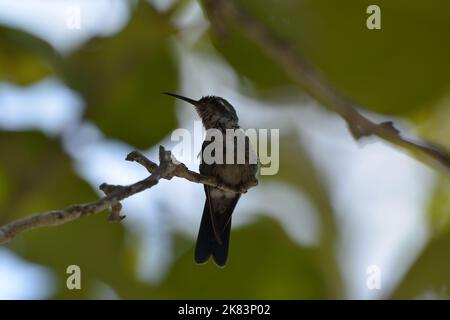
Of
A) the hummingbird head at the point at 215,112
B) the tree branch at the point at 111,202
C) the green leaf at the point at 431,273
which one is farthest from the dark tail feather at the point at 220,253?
the tree branch at the point at 111,202

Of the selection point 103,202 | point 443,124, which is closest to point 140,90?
point 443,124

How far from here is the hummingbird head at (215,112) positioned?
5809mm

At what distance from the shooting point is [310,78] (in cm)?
457

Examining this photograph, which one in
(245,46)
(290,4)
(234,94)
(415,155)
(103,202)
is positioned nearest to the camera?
(103,202)

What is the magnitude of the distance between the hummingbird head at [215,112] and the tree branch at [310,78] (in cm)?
59

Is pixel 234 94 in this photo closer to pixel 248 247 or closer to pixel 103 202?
pixel 248 247

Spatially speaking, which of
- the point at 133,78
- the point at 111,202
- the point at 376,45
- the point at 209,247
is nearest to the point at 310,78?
the point at 376,45

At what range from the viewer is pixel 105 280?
19.1ft

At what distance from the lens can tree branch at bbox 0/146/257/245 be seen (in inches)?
109

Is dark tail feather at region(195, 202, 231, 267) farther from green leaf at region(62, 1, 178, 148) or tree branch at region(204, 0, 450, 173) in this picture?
tree branch at region(204, 0, 450, 173)

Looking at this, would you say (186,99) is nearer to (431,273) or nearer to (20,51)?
(20,51)

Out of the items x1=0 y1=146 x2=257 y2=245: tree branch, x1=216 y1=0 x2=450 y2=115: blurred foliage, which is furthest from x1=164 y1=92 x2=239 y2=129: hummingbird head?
x1=0 y1=146 x2=257 y2=245: tree branch

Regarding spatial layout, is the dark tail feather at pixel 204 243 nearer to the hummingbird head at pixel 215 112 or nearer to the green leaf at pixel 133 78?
the hummingbird head at pixel 215 112

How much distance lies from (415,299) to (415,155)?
115cm
